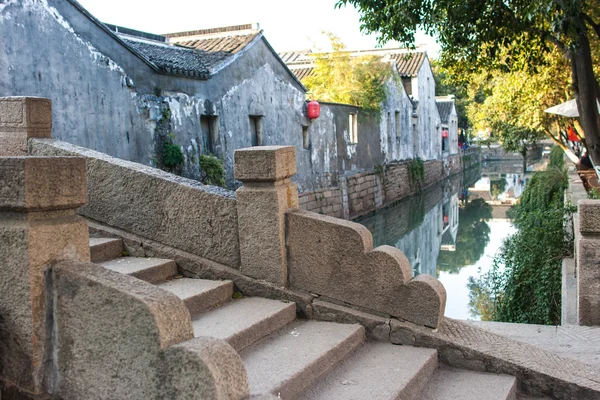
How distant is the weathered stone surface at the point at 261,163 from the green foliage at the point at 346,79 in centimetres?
Result: 1781

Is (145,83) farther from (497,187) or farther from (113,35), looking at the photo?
(497,187)

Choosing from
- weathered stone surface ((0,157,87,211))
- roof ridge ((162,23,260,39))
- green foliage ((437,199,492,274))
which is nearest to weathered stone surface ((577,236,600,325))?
weathered stone surface ((0,157,87,211))

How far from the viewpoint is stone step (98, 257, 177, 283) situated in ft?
12.9

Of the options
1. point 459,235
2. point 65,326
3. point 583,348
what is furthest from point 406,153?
point 65,326

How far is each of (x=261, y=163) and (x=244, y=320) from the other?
3.35 feet

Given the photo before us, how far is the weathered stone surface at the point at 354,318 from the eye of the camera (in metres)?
3.93

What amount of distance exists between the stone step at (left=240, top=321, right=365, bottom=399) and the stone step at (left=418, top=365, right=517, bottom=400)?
533 mm

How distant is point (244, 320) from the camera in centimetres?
358

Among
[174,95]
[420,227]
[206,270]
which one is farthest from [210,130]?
[420,227]

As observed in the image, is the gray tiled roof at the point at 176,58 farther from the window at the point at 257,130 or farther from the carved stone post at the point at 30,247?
the carved stone post at the point at 30,247

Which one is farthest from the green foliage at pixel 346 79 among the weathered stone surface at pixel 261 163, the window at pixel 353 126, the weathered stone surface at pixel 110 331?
the weathered stone surface at pixel 110 331

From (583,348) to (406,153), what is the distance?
24.0 meters

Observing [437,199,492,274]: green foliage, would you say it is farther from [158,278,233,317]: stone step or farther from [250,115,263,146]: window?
[158,278,233,317]: stone step

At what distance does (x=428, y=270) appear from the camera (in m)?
14.6
